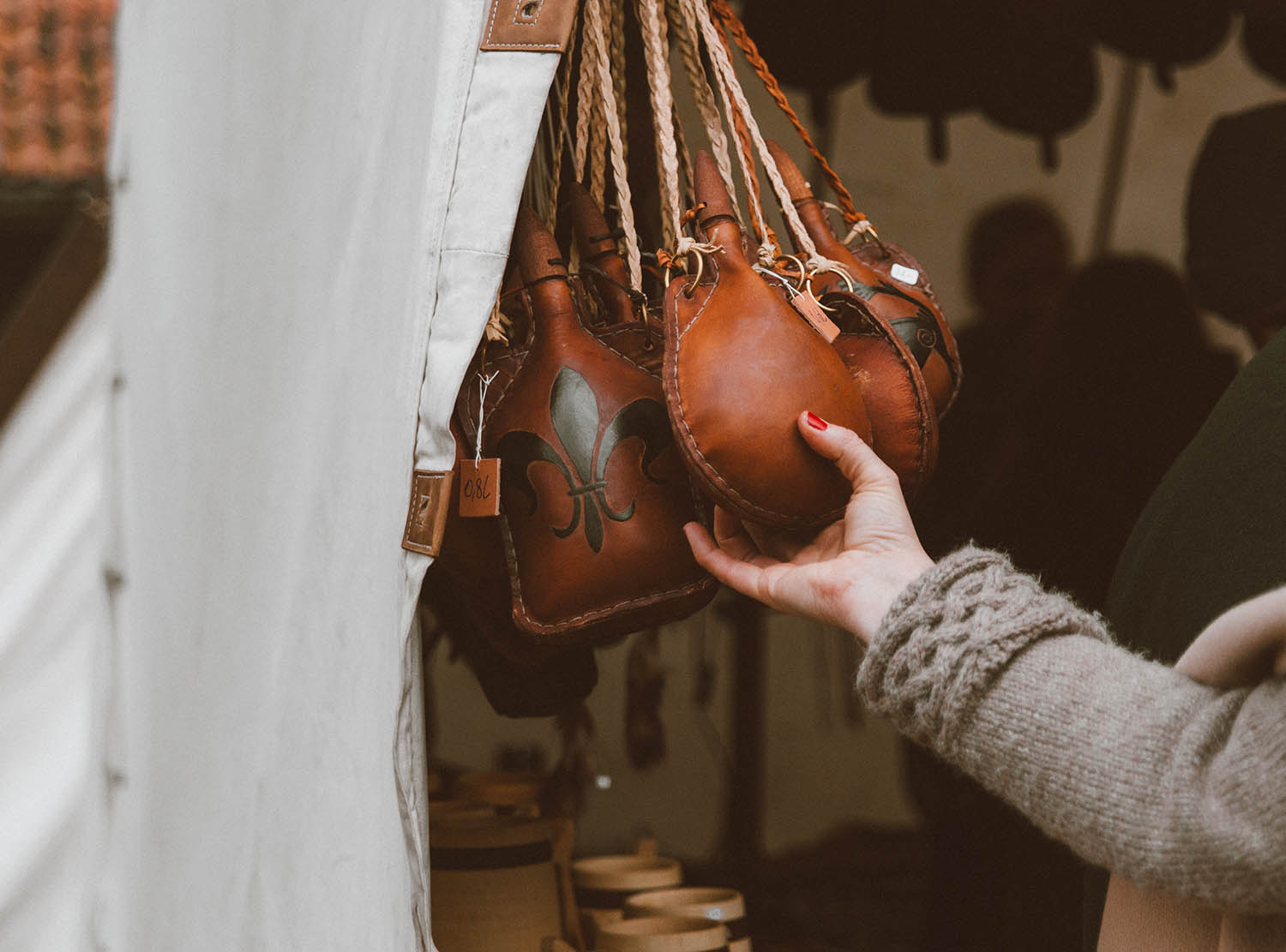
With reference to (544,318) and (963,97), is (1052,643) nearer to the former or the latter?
(544,318)

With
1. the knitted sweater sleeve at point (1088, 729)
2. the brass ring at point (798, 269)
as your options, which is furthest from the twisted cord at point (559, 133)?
A: the knitted sweater sleeve at point (1088, 729)

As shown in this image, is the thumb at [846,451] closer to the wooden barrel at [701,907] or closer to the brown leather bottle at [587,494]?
the brown leather bottle at [587,494]

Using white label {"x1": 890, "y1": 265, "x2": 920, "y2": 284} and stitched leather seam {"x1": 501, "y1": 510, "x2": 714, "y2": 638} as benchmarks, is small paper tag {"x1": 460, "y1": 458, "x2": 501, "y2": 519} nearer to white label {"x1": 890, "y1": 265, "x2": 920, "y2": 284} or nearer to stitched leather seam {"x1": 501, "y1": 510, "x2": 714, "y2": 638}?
stitched leather seam {"x1": 501, "y1": 510, "x2": 714, "y2": 638}

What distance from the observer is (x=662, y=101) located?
37.6 inches

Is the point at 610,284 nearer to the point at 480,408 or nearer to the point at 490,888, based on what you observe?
the point at 480,408

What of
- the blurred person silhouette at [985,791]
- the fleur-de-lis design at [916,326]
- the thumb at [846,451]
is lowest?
the blurred person silhouette at [985,791]

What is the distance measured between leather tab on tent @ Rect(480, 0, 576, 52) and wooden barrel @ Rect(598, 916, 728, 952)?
828mm

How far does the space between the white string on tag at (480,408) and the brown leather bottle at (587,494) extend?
10 mm

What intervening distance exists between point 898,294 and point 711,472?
0.95 ft

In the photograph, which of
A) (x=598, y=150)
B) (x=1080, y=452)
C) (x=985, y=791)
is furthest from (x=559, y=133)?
(x=985, y=791)

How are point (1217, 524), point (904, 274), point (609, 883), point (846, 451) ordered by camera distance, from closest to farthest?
point (846, 451), point (1217, 524), point (904, 274), point (609, 883)

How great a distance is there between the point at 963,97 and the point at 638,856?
150 centimetres

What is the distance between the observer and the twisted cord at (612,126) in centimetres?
99

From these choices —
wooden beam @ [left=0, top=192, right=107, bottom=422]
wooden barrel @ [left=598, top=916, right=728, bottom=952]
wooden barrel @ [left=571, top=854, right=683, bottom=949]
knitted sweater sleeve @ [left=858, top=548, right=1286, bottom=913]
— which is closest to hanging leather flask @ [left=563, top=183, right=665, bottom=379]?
knitted sweater sleeve @ [left=858, top=548, right=1286, bottom=913]
